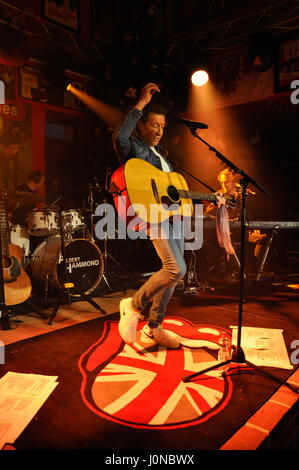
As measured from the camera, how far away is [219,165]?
28.3 ft

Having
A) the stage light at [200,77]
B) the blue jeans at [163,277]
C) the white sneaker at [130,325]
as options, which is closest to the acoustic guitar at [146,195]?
the blue jeans at [163,277]

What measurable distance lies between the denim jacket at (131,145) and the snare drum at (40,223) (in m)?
2.17

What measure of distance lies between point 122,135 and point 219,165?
258 inches

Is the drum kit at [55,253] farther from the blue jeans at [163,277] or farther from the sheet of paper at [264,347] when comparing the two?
the sheet of paper at [264,347]

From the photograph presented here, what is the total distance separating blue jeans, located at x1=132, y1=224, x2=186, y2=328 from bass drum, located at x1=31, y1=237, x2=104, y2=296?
1814mm

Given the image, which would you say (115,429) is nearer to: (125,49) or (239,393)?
(239,393)

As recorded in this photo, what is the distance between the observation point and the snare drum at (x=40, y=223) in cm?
443

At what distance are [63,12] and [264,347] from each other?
273 inches

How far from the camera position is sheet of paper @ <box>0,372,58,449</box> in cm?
174

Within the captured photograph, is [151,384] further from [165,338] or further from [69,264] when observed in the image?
[69,264]

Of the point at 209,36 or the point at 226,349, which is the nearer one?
the point at 226,349

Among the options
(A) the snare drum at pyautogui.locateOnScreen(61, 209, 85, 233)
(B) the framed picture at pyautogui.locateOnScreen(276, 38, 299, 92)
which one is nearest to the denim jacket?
(A) the snare drum at pyautogui.locateOnScreen(61, 209, 85, 233)

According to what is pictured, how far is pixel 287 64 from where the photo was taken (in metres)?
6.18
